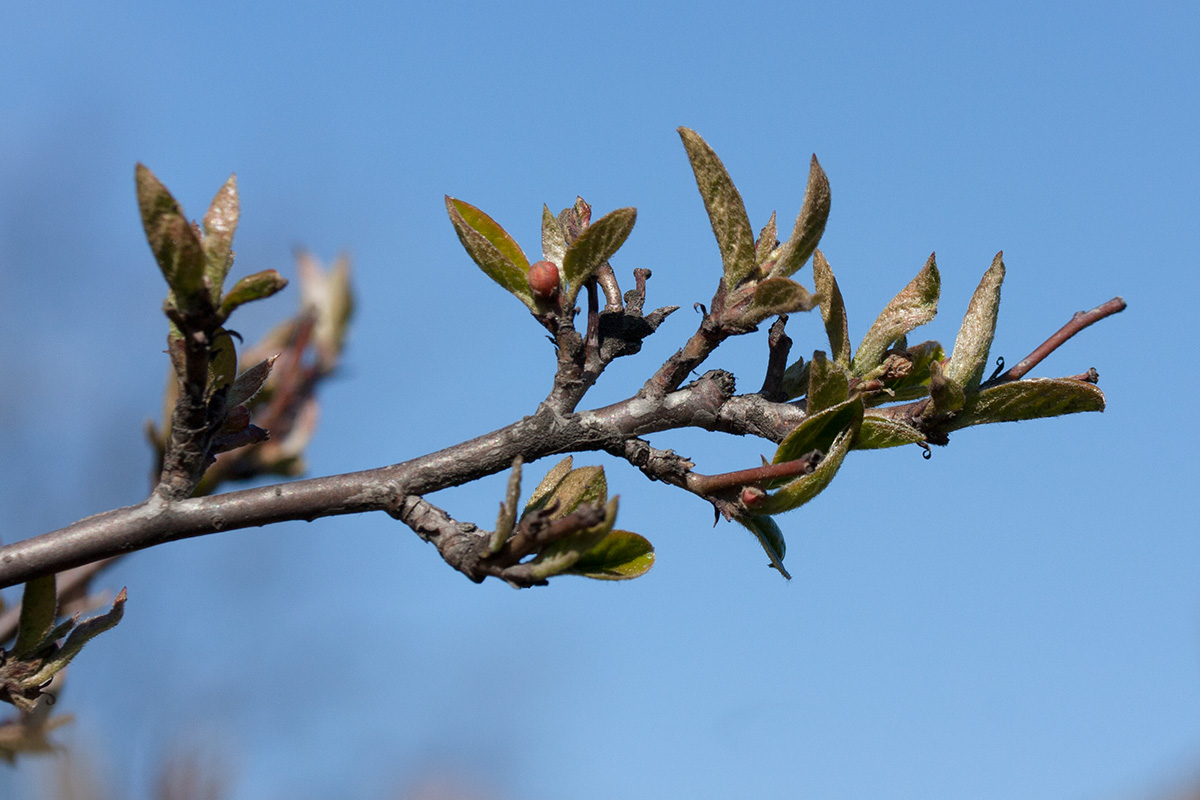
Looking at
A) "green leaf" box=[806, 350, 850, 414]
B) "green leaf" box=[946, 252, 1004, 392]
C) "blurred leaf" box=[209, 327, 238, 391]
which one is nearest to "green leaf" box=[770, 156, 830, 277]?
"green leaf" box=[806, 350, 850, 414]

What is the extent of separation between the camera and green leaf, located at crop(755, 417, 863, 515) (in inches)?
55.9

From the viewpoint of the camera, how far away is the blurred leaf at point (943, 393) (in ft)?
5.06

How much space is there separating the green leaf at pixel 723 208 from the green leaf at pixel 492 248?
0.97ft

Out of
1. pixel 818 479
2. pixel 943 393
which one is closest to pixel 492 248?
pixel 818 479

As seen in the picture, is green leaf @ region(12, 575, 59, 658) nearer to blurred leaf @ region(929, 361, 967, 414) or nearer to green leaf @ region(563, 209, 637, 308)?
green leaf @ region(563, 209, 637, 308)

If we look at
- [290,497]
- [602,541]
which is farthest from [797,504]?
[290,497]

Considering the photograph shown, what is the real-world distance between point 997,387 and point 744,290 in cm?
40

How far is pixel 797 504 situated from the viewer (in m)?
1.46

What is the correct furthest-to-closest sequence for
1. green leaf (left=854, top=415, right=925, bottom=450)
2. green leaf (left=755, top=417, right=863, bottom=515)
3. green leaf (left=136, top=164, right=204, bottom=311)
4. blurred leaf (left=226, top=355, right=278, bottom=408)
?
blurred leaf (left=226, top=355, right=278, bottom=408), green leaf (left=854, top=415, right=925, bottom=450), green leaf (left=755, top=417, right=863, bottom=515), green leaf (left=136, top=164, right=204, bottom=311)

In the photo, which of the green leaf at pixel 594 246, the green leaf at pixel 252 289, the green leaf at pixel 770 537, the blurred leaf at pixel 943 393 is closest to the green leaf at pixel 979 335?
the blurred leaf at pixel 943 393

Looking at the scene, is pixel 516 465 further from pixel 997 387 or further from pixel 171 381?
pixel 171 381

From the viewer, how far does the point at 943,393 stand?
1.57 metres

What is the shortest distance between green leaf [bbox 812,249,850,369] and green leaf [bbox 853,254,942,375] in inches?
1.4

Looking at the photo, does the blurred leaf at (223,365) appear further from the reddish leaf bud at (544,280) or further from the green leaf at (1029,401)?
the green leaf at (1029,401)
